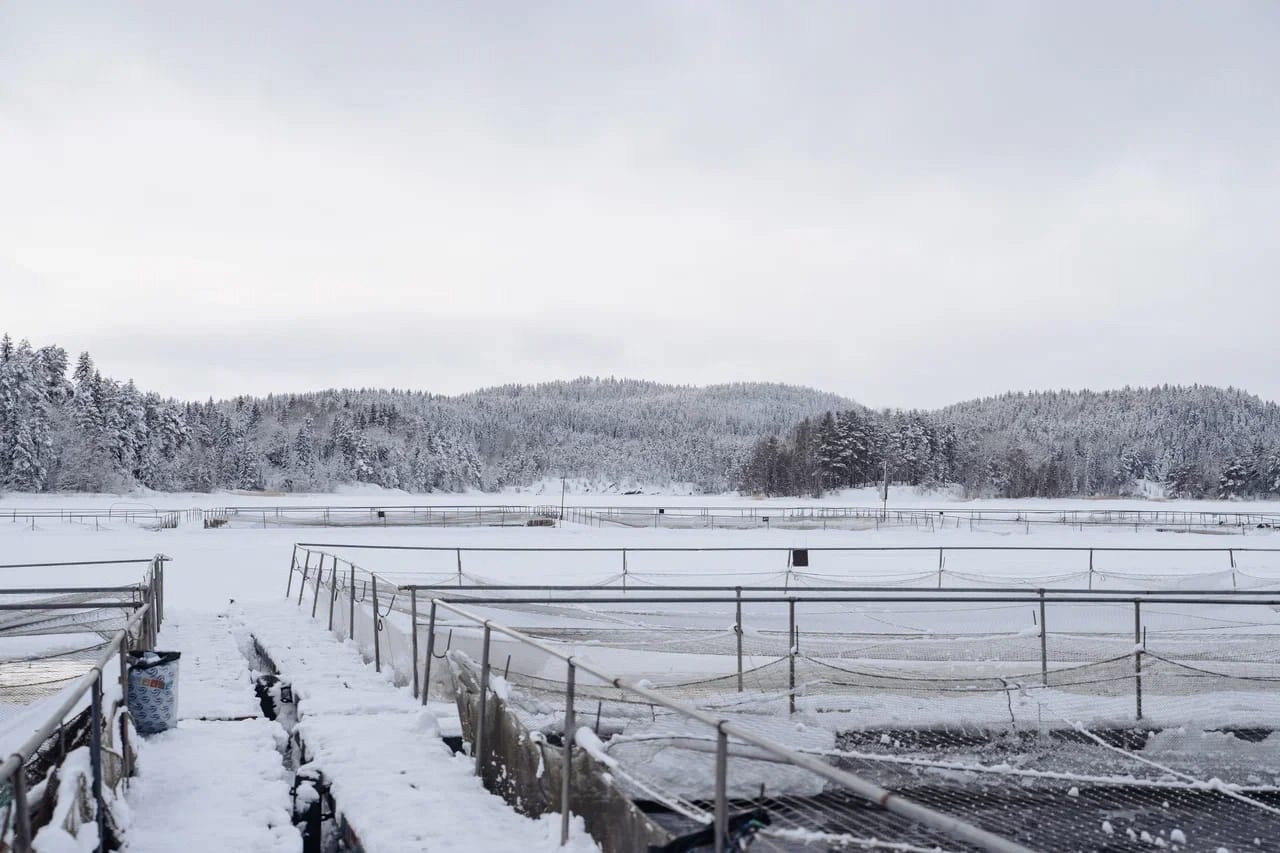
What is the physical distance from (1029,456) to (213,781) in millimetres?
188590

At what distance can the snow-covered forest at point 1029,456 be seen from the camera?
135 m

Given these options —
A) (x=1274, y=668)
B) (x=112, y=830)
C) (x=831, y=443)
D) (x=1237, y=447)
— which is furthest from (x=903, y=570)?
(x=1237, y=447)

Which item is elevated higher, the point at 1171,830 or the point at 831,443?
the point at 831,443

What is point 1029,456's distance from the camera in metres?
180

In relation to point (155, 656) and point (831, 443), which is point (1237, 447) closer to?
point (831, 443)

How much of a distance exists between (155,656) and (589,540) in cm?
2814

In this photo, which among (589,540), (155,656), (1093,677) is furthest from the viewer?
(589,540)

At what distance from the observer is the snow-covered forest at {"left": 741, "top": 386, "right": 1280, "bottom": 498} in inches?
5315

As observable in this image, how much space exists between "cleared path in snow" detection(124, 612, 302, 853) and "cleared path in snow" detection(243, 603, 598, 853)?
0.41m

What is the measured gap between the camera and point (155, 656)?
9.11m

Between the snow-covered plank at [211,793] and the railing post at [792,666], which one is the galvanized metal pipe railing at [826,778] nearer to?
the snow-covered plank at [211,793]

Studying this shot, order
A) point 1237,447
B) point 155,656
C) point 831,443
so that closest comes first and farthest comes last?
point 155,656, point 831,443, point 1237,447

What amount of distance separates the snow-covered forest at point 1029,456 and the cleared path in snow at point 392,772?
10868 centimetres

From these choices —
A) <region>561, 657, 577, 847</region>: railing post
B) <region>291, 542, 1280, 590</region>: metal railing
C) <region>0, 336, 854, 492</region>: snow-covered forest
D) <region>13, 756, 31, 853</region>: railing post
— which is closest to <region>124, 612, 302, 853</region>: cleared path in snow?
<region>561, 657, 577, 847</region>: railing post
